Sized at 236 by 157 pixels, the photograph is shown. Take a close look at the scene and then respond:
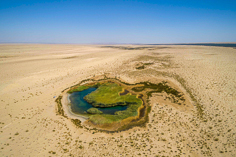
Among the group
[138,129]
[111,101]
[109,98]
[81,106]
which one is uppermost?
[109,98]

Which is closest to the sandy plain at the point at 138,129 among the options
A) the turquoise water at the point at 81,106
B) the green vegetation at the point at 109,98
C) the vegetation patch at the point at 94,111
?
the turquoise water at the point at 81,106

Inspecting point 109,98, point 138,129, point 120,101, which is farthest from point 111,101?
point 138,129

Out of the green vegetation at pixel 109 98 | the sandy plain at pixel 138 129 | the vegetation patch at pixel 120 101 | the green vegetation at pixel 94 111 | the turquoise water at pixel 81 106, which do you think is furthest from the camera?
the green vegetation at pixel 109 98

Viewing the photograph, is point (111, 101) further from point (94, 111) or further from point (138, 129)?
point (138, 129)

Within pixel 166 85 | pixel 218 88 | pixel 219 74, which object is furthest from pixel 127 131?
pixel 219 74

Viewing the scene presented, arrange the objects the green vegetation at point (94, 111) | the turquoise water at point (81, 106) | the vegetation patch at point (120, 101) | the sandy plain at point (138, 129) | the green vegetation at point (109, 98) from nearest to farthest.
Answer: the sandy plain at point (138, 129), the vegetation patch at point (120, 101), the green vegetation at point (94, 111), the turquoise water at point (81, 106), the green vegetation at point (109, 98)

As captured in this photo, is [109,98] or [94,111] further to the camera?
[109,98]

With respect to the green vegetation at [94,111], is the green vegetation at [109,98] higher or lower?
higher

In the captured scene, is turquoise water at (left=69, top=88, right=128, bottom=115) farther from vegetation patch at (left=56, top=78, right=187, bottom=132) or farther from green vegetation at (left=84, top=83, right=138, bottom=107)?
green vegetation at (left=84, top=83, right=138, bottom=107)

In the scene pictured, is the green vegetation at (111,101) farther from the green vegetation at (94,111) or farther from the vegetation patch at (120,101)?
the green vegetation at (94,111)
